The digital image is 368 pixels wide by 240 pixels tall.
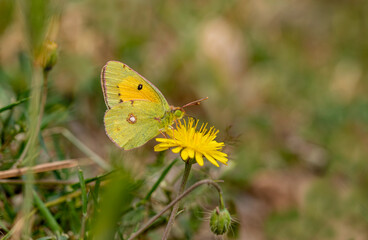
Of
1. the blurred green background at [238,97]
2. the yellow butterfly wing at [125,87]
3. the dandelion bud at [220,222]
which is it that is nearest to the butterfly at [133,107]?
the yellow butterfly wing at [125,87]

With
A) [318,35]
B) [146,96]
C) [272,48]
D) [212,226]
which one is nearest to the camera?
[212,226]

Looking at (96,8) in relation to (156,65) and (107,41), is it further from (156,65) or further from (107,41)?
(156,65)

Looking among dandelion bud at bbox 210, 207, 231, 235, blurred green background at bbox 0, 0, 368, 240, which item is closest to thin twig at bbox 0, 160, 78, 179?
blurred green background at bbox 0, 0, 368, 240

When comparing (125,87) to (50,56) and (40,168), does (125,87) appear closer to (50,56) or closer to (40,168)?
(50,56)

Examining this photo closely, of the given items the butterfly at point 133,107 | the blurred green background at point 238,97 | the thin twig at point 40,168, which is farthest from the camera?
the blurred green background at point 238,97

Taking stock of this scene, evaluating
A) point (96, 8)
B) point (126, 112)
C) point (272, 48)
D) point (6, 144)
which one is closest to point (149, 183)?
point (126, 112)

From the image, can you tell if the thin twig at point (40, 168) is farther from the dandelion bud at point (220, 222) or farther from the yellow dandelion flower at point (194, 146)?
the dandelion bud at point (220, 222)

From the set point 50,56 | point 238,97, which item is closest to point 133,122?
point 50,56
